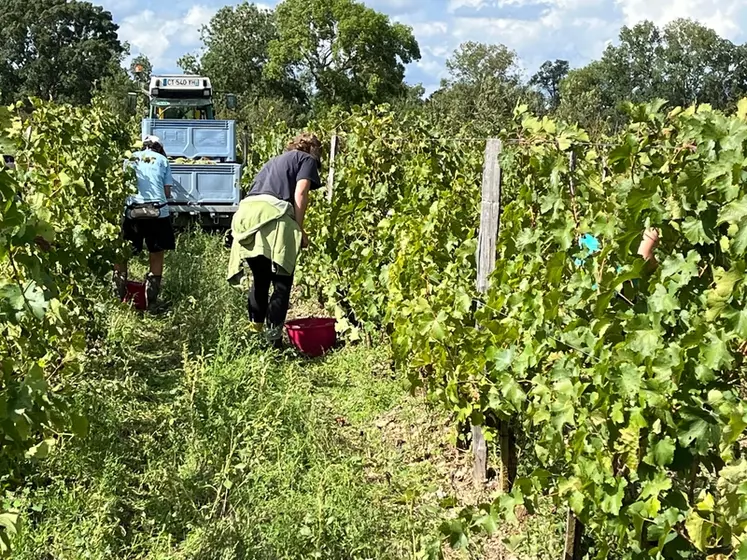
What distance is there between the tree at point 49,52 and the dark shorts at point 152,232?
4883cm

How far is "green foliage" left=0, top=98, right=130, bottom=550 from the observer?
7.01 ft

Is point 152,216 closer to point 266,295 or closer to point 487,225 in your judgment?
point 266,295

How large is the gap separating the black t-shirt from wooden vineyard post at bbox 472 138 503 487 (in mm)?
2005

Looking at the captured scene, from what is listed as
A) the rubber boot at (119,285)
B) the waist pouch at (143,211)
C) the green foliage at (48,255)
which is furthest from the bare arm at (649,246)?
the waist pouch at (143,211)


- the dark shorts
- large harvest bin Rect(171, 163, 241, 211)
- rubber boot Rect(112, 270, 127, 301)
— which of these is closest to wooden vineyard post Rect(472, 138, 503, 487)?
rubber boot Rect(112, 270, 127, 301)

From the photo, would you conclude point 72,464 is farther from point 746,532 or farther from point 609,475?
point 746,532

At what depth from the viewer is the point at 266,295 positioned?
5.76 m

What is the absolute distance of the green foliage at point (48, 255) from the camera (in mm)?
2137

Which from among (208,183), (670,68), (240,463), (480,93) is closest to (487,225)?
(240,463)

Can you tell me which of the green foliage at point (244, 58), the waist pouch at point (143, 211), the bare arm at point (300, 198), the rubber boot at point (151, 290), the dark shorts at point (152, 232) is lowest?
the rubber boot at point (151, 290)

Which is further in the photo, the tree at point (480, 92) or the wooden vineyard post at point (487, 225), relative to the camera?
the tree at point (480, 92)

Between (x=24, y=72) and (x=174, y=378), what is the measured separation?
55074 millimetres

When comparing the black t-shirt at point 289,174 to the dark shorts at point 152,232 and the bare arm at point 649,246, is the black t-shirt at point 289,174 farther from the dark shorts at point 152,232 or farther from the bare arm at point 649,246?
the bare arm at point 649,246

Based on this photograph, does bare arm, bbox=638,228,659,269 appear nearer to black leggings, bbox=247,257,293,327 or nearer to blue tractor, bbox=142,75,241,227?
black leggings, bbox=247,257,293,327
